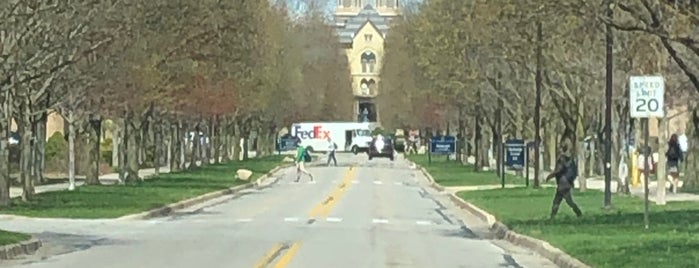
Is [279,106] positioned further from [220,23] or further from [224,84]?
[220,23]

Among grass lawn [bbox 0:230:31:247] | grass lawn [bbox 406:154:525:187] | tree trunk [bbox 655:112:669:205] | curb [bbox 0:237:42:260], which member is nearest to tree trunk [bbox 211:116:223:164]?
grass lawn [bbox 406:154:525:187]

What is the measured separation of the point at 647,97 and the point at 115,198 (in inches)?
837

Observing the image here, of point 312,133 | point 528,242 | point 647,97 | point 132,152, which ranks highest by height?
point 647,97

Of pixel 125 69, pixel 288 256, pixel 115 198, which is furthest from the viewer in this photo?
pixel 125 69

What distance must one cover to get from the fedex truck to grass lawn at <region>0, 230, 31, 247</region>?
10596 cm

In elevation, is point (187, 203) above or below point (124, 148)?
below

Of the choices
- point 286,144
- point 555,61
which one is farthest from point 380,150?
point 555,61

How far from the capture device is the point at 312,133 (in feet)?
452

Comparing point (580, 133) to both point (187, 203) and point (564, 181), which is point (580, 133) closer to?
point (187, 203)

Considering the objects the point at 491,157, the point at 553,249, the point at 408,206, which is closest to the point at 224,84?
the point at 408,206

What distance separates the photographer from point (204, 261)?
23375 mm

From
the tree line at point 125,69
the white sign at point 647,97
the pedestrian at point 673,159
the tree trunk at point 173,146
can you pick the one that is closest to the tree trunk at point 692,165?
the pedestrian at point 673,159

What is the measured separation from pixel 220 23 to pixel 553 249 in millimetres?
26806

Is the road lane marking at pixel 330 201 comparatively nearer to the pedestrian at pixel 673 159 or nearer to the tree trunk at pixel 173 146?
the tree trunk at pixel 173 146
